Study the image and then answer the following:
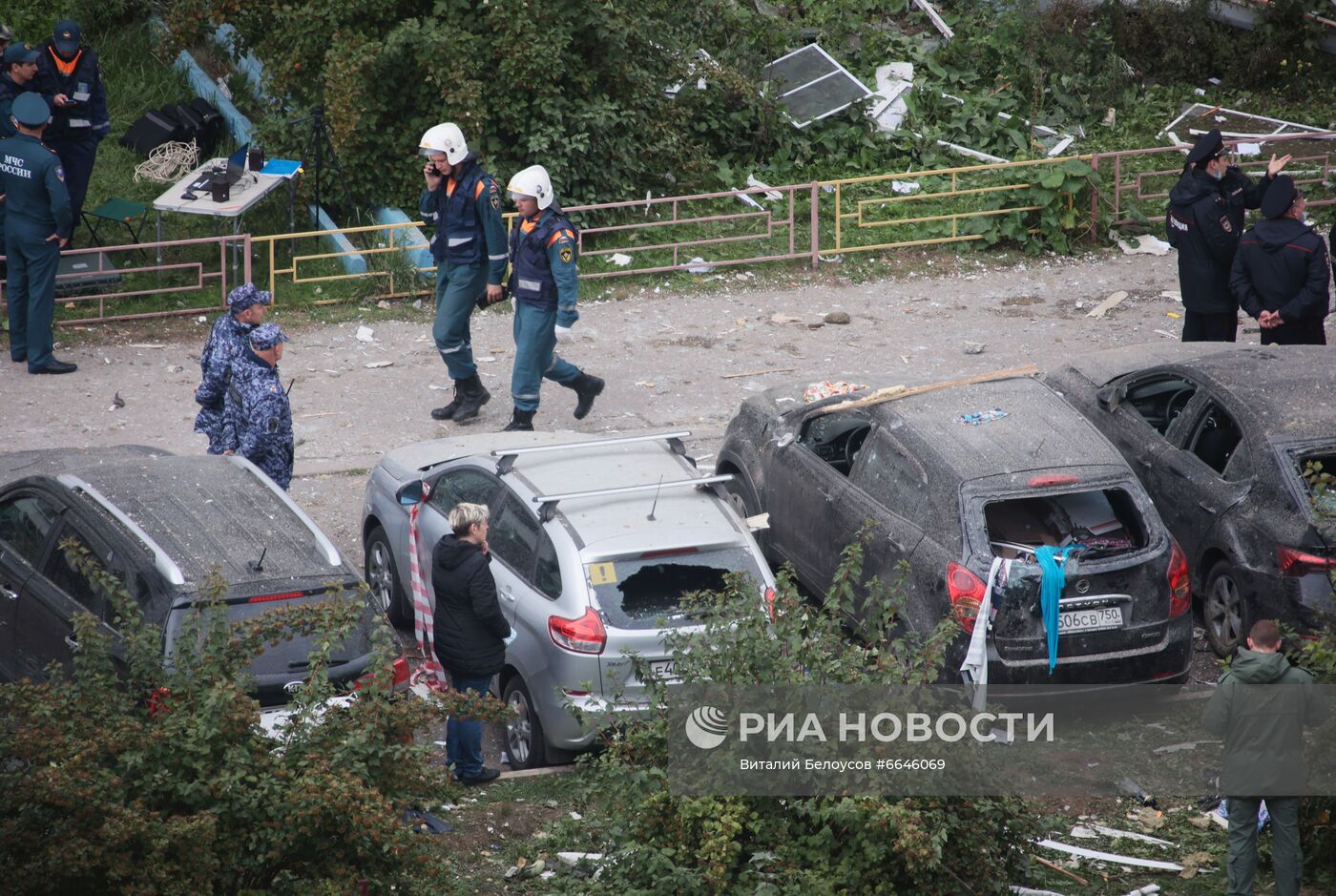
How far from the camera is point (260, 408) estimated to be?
893 centimetres

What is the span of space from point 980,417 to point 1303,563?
74.7 inches

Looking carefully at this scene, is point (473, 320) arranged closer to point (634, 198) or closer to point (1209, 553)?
point (634, 198)

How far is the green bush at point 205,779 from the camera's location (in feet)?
15.3

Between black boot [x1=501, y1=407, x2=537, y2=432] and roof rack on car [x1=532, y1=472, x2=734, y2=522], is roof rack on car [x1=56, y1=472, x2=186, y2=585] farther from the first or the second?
black boot [x1=501, y1=407, x2=537, y2=432]

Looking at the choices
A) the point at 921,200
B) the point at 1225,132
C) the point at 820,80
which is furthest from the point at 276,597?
the point at 1225,132

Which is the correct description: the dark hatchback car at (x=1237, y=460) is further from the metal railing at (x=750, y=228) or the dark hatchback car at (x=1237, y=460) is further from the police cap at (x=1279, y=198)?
the metal railing at (x=750, y=228)

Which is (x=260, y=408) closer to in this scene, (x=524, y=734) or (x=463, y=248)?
(x=524, y=734)

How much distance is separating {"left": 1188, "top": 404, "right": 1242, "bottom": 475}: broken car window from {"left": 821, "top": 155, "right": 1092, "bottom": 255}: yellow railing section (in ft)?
22.1

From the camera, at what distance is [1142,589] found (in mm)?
7816

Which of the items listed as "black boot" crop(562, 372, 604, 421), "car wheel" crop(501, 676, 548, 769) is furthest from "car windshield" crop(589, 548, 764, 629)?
"black boot" crop(562, 372, 604, 421)

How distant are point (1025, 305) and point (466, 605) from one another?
29.9 ft

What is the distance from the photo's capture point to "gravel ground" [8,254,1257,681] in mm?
11812

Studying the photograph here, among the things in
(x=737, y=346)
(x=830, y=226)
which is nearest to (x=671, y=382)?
(x=737, y=346)

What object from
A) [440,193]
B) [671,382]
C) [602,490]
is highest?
[440,193]
